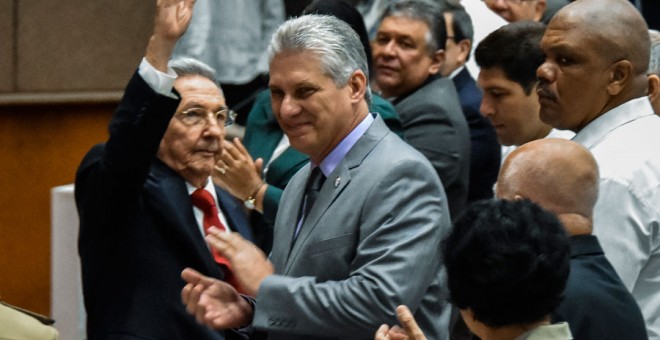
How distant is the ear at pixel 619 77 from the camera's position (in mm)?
3770

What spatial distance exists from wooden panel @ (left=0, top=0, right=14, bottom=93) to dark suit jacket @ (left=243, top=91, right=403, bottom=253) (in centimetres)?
144

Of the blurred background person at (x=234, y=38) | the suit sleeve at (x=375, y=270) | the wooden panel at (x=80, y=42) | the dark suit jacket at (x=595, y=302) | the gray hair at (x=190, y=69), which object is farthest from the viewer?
the blurred background person at (x=234, y=38)

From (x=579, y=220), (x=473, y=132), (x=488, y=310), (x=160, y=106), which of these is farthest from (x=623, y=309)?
(x=473, y=132)

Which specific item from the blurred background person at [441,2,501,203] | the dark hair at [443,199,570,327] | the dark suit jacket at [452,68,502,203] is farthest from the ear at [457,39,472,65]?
the dark hair at [443,199,570,327]

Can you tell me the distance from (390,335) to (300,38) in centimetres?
99

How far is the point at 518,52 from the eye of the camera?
469 centimetres

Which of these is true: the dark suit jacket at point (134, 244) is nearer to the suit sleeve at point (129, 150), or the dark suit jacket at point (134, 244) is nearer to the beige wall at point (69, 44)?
the suit sleeve at point (129, 150)

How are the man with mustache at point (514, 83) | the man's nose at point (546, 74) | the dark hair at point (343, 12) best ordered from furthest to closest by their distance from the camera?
the dark hair at point (343, 12) → the man with mustache at point (514, 83) → the man's nose at point (546, 74)

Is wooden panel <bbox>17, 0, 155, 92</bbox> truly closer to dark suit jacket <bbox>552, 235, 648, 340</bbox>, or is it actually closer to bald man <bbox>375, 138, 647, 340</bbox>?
bald man <bbox>375, 138, 647, 340</bbox>

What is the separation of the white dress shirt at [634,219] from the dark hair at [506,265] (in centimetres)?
81

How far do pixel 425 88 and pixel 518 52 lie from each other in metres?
0.72

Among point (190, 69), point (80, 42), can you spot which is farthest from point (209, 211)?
point (80, 42)

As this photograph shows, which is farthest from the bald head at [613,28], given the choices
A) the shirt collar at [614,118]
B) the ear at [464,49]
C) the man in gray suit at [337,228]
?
the ear at [464,49]

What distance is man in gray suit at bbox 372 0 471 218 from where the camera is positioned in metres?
5.06
